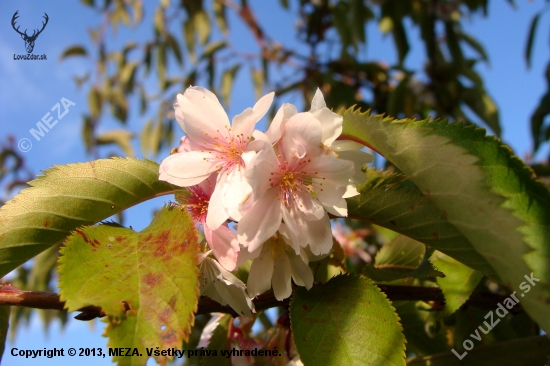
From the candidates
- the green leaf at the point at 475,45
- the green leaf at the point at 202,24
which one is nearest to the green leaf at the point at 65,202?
the green leaf at the point at 475,45

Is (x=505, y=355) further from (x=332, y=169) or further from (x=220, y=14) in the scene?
(x=220, y=14)

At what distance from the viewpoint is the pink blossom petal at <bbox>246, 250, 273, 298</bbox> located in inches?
28.2

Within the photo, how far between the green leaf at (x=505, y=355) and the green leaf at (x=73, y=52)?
165 inches

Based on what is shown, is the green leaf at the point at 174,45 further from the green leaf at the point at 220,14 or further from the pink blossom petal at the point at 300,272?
the pink blossom petal at the point at 300,272

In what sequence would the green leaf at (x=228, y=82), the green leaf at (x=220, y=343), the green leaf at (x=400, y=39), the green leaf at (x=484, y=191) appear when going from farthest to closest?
the green leaf at (x=228, y=82) → the green leaf at (x=400, y=39) → the green leaf at (x=220, y=343) → the green leaf at (x=484, y=191)

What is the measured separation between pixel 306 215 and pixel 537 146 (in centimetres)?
225

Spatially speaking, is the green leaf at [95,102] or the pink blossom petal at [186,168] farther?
the green leaf at [95,102]

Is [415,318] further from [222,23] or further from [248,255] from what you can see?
[222,23]

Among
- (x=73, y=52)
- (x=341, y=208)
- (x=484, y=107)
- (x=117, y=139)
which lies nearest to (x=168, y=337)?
(x=341, y=208)

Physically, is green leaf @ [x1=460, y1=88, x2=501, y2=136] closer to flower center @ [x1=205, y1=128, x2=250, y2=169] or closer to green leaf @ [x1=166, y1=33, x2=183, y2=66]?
flower center @ [x1=205, y1=128, x2=250, y2=169]

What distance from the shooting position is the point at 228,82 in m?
3.84

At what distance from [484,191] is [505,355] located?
478 mm

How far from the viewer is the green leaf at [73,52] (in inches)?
161

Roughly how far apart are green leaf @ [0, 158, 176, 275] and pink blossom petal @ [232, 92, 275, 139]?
0.53ft
